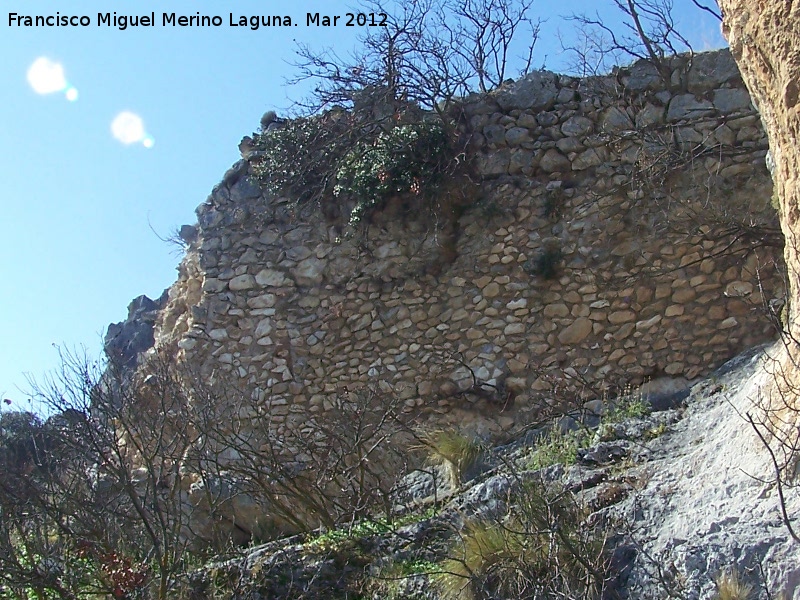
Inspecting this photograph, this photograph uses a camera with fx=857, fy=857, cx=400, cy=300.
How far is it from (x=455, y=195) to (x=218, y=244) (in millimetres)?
2378

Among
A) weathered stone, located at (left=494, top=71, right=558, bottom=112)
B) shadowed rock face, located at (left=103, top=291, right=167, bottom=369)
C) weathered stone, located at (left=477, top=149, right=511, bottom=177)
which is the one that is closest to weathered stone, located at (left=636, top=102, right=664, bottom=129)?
weathered stone, located at (left=494, top=71, right=558, bottom=112)

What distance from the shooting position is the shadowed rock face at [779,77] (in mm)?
3559

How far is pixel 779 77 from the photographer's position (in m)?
3.67

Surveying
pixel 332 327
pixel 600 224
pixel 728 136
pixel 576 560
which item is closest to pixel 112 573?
pixel 576 560

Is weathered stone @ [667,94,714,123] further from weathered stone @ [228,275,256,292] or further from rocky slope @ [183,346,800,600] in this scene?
weathered stone @ [228,275,256,292]

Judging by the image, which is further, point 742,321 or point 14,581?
point 742,321

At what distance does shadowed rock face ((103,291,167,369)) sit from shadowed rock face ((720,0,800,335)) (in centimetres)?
716

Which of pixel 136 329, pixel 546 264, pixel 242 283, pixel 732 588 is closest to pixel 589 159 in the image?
pixel 546 264

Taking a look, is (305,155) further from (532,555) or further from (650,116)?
(532,555)

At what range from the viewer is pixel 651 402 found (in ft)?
19.2

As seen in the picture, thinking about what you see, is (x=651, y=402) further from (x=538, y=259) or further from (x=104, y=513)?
(x=104, y=513)

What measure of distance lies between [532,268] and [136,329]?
5748mm

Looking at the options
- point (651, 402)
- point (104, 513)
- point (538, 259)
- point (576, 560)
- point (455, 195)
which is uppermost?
point (455, 195)

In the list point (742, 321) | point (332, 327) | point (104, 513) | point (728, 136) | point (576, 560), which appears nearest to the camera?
point (576, 560)
